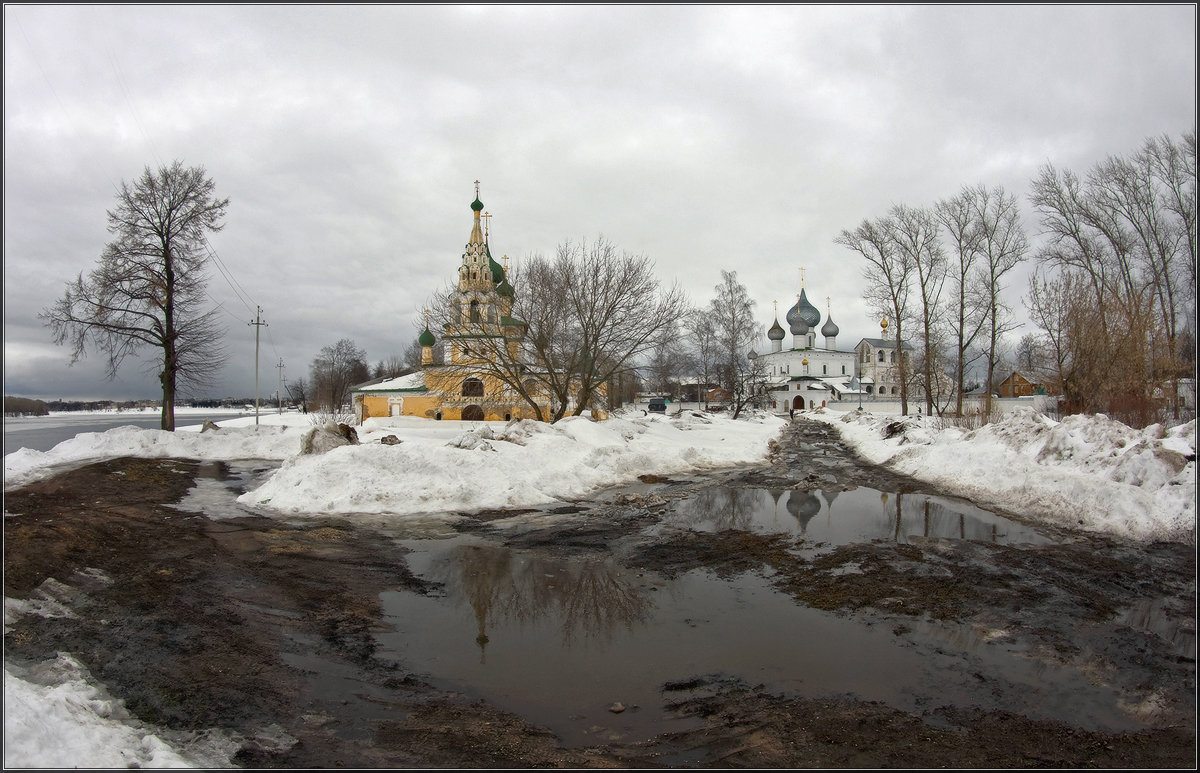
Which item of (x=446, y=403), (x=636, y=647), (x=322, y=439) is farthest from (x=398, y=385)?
(x=636, y=647)

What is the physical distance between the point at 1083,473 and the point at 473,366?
19725 mm

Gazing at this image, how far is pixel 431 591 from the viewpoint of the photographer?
7359 millimetres

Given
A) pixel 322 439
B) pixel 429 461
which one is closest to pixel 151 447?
pixel 322 439

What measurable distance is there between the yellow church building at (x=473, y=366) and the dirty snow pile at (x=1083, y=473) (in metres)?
16.1

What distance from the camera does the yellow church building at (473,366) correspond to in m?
24.4

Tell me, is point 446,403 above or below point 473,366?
below

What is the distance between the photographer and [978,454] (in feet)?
50.3

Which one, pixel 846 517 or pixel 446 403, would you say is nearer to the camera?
pixel 846 517

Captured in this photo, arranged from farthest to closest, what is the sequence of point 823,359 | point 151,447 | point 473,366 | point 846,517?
1. point 823,359
2. point 473,366
3. point 151,447
4. point 846,517

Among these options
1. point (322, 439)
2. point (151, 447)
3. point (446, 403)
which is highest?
point (446, 403)

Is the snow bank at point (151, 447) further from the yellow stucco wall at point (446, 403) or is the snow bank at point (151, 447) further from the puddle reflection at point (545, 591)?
the puddle reflection at point (545, 591)

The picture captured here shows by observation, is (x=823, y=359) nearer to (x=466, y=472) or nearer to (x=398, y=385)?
(x=398, y=385)

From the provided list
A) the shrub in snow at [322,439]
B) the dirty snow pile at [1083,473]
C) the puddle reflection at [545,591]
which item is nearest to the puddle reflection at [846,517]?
the dirty snow pile at [1083,473]

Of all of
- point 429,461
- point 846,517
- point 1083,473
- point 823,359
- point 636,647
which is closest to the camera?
point 636,647
